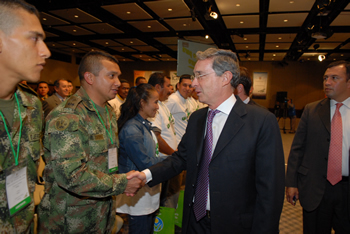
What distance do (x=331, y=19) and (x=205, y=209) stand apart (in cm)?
886

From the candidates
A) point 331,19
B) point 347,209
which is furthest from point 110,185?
point 331,19

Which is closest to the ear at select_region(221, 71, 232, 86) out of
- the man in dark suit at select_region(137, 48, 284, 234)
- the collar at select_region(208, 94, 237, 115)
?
the man in dark suit at select_region(137, 48, 284, 234)

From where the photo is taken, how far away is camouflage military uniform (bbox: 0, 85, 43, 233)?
3.69ft

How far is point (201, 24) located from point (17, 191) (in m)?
8.79

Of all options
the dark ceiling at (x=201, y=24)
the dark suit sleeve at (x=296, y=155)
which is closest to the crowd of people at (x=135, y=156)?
the dark suit sleeve at (x=296, y=155)

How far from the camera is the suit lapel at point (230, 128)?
4.65 feet

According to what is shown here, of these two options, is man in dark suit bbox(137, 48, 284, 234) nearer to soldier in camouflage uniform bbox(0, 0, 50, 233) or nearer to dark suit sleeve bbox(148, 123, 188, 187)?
dark suit sleeve bbox(148, 123, 188, 187)

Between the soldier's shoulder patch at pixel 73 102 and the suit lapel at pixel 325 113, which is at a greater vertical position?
the soldier's shoulder patch at pixel 73 102

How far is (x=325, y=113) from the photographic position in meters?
2.21

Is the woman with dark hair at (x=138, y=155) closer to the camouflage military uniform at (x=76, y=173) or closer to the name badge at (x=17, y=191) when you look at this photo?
the camouflage military uniform at (x=76, y=173)

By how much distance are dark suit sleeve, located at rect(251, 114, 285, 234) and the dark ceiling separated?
579 centimetres

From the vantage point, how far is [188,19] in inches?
324

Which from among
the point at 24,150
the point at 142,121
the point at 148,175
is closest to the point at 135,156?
the point at 148,175

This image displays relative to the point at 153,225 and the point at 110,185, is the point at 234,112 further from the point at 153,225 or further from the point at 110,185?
the point at 153,225
